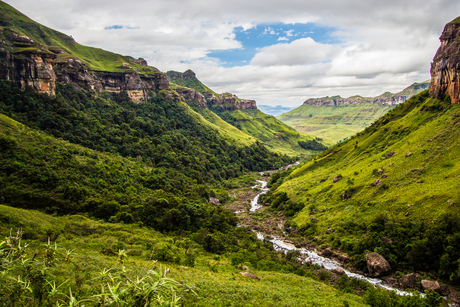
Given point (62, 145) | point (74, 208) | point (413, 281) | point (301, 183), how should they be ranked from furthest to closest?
point (301, 183)
point (62, 145)
point (74, 208)
point (413, 281)

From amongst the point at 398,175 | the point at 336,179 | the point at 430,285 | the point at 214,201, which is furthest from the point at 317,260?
the point at 214,201

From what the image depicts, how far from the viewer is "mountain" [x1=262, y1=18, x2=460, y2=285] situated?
135 ft

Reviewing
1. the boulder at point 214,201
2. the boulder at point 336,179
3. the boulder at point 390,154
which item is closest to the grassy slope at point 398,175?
the boulder at point 390,154

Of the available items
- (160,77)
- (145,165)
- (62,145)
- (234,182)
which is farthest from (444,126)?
(160,77)

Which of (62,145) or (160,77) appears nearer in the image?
(62,145)

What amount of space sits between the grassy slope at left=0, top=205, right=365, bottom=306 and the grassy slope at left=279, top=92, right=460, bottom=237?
27.9m

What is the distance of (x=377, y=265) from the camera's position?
4197cm

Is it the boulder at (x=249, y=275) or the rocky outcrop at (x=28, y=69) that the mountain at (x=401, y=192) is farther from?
the rocky outcrop at (x=28, y=69)

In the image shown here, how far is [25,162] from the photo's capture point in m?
53.9

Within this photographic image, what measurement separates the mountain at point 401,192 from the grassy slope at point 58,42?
130 metres

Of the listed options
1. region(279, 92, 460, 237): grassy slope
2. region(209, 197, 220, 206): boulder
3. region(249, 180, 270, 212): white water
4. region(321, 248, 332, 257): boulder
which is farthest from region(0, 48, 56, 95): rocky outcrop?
region(321, 248, 332, 257): boulder

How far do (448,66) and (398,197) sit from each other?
48.5 m

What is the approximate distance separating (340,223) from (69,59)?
14945cm

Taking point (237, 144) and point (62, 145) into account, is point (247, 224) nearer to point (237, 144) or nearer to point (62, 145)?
point (62, 145)
